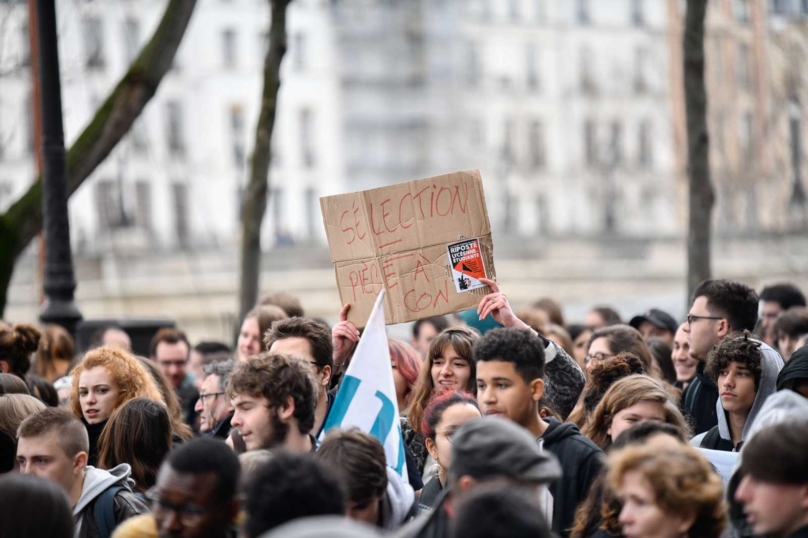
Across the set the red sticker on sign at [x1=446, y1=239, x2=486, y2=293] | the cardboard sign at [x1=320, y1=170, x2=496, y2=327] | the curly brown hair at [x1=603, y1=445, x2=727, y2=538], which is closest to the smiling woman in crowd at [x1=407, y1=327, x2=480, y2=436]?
the cardboard sign at [x1=320, y1=170, x2=496, y2=327]

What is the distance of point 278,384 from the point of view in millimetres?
5254

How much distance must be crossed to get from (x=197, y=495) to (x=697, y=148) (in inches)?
342

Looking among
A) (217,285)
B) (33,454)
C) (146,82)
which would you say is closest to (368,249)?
(33,454)

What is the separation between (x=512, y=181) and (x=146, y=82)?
59.5 metres

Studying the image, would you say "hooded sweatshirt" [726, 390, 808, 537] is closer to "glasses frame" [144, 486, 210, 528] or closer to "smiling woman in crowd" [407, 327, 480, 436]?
"glasses frame" [144, 486, 210, 528]

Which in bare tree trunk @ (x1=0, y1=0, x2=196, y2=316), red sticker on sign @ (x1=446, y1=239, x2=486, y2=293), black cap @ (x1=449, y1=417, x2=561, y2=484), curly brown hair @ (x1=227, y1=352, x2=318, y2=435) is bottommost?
black cap @ (x1=449, y1=417, x2=561, y2=484)

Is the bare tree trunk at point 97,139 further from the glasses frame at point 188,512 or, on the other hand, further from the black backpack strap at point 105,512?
Answer: the glasses frame at point 188,512

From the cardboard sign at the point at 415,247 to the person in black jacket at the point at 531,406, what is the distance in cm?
114

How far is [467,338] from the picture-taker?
719 centimetres

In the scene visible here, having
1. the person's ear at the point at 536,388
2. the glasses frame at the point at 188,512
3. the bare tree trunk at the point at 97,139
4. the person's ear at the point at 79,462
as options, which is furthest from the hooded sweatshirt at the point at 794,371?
the bare tree trunk at the point at 97,139

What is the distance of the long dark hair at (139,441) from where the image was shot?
590cm

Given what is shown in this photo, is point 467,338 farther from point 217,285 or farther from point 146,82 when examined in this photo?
point 217,285

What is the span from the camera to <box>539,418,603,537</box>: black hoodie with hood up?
531 centimetres

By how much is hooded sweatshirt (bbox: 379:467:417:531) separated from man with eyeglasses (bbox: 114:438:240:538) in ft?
2.34
